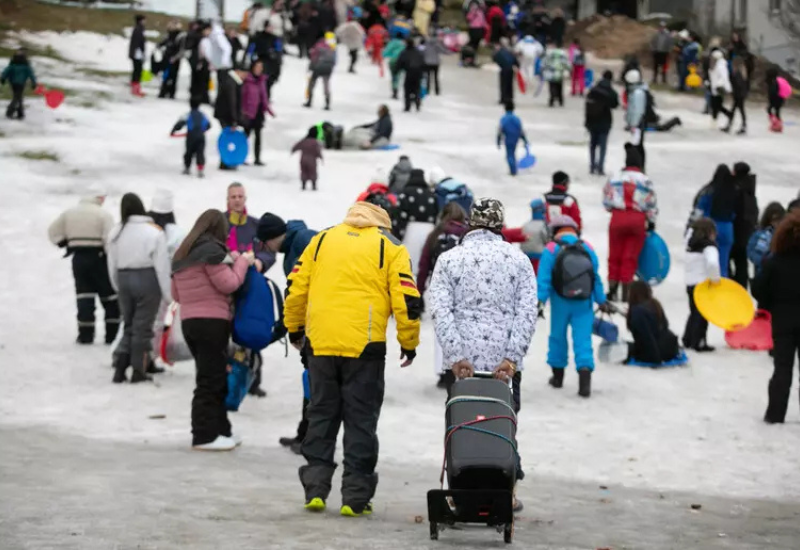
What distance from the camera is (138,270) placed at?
44.1 ft

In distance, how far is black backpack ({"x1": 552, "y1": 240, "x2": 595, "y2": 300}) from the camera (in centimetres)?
1341

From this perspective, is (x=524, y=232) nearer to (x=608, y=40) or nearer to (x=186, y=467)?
(x=186, y=467)

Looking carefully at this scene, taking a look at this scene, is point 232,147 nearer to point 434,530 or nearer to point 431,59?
point 431,59

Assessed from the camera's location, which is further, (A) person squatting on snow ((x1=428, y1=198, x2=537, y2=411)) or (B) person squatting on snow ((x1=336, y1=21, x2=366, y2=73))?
(B) person squatting on snow ((x1=336, y1=21, x2=366, y2=73))

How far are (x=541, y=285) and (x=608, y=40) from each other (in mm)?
34470

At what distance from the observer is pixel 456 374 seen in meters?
8.48

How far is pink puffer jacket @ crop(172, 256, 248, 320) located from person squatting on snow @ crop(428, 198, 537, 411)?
245cm

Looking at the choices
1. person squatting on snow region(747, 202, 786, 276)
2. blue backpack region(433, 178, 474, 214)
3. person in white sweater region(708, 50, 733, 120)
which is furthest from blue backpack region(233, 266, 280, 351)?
person in white sweater region(708, 50, 733, 120)

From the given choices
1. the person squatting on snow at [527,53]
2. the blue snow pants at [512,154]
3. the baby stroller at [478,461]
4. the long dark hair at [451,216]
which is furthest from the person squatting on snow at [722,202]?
the person squatting on snow at [527,53]

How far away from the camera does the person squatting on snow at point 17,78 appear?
28.0 m

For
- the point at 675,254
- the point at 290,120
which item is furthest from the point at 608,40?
the point at 675,254

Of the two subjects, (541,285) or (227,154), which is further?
(227,154)

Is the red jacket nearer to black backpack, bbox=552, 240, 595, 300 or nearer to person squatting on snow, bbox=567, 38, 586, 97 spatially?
black backpack, bbox=552, 240, 595, 300

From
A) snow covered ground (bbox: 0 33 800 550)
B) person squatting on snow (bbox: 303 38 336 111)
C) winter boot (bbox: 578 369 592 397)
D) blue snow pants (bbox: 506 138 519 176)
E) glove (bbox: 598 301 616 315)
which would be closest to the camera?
snow covered ground (bbox: 0 33 800 550)
